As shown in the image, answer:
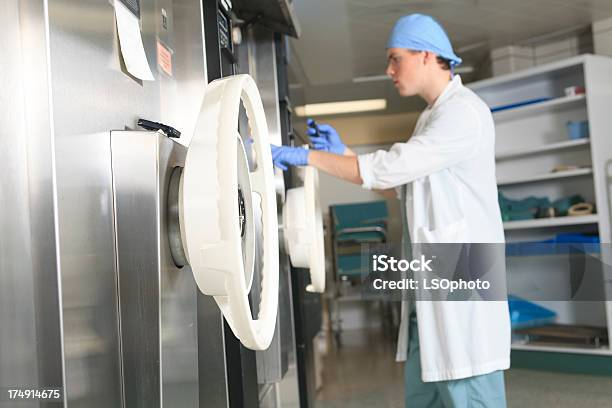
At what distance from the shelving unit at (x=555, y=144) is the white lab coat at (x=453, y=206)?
216 centimetres

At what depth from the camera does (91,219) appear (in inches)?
38.6

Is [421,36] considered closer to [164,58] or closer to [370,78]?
[164,58]

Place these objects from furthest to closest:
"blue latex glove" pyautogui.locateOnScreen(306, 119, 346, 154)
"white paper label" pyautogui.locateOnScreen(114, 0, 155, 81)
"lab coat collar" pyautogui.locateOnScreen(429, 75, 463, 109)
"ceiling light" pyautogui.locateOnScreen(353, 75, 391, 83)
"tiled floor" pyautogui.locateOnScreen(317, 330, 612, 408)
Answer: "ceiling light" pyautogui.locateOnScreen(353, 75, 391, 83)
"tiled floor" pyautogui.locateOnScreen(317, 330, 612, 408)
"blue latex glove" pyautogui.locateOnScreen(306, 119, 346, 154)
"lab coat collar" pyautogui.locateOnScreen(429, 75, 463, 109)
"white paper label" pyautogui.locateOnScreen(114, 0, 155, 81)

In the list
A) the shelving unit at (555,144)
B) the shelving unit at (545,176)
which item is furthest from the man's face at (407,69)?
the shelving unit at (545,176)

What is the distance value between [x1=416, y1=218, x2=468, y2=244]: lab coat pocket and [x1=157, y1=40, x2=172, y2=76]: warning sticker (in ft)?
2.74

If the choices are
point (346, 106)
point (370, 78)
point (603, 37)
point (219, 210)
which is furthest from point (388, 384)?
point (346, 106)

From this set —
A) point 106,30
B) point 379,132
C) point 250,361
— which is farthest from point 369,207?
point 106,30

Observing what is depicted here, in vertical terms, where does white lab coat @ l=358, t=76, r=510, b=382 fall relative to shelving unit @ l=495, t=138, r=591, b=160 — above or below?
below

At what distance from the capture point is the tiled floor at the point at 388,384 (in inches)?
101

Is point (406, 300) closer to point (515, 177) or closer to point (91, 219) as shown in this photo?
point (91, 219)

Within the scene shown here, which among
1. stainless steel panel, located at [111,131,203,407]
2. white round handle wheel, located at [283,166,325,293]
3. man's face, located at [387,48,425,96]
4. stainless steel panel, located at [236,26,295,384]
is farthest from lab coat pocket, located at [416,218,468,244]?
stainless steel panel, located at [111,131,203,407]

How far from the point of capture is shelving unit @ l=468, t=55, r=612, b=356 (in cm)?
429

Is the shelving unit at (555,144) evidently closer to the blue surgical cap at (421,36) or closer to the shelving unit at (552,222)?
the shelving unit at (552,222)

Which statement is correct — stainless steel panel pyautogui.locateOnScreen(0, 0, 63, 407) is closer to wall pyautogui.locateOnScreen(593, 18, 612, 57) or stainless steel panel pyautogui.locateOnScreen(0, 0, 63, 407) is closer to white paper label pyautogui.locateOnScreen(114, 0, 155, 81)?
white paper label pyautogui.locateOnScreen(114, 0, 155, 81)
